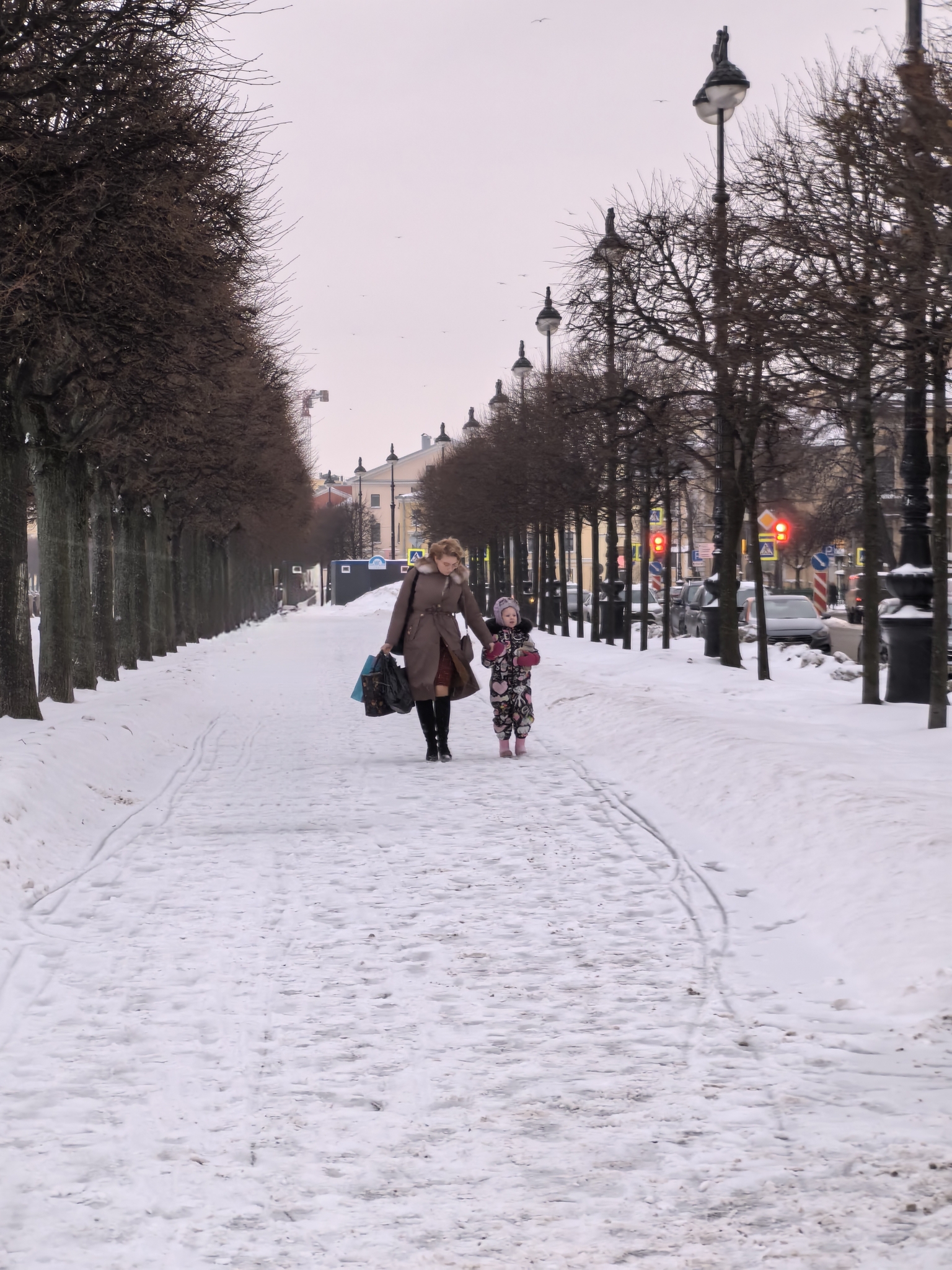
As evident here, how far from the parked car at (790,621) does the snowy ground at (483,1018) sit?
70.1 feet

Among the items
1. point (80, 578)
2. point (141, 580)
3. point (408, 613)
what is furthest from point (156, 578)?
point (408, 613)

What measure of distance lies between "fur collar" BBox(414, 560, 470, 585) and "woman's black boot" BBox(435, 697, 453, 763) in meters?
1.04

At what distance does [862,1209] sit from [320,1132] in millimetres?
1511

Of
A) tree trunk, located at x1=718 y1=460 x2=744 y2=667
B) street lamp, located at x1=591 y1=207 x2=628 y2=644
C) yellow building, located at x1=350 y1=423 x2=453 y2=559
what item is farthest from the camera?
yellow building, located at x1=350 y1=423 x2=453 y2=559

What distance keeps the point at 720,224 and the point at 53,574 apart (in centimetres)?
852

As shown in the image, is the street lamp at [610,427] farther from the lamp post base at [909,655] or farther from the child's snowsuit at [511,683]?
the child's snowsuit at [511,683]

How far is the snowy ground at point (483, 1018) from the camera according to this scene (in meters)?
3.81

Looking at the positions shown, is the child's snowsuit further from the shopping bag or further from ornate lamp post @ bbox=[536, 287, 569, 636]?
ornate lamp post @ bbox=[536, 287, 569, 636]

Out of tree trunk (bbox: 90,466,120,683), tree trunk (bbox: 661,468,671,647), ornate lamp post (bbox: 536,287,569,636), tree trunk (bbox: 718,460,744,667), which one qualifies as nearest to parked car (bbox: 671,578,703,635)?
ornate lamp post (bbox: 536,287,569,636)

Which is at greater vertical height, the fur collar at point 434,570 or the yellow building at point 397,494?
the yellow building at point 397,494

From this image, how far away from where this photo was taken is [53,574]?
16.8 m

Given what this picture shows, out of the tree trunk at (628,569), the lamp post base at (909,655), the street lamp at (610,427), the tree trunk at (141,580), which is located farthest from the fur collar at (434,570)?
the tree trunk at (628,569)

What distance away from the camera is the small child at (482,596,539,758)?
535 inches

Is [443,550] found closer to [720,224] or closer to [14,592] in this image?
[14,592]
